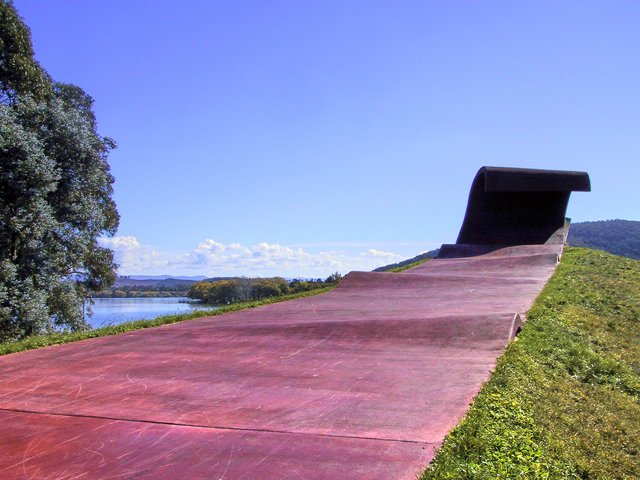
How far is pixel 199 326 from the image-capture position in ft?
25.8

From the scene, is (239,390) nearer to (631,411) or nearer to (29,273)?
(631,411)

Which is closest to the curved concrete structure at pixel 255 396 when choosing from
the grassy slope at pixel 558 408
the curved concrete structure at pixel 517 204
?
the grassy slope at pixel 558 408

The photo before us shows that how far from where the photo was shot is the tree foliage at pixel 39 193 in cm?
1222

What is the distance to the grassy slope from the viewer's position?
10.3 feet

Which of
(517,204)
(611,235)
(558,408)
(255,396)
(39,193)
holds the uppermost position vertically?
(611,235)

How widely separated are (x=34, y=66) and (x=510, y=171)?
15.0 meters

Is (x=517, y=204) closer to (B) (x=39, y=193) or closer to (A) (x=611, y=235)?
(B) (x=39, y=193)

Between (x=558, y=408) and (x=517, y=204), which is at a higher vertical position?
(x=517, y=204)

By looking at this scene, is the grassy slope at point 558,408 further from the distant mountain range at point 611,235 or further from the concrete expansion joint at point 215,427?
the distant mountain range at point 611,235

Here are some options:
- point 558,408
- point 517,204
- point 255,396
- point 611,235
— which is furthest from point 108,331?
point 611,235

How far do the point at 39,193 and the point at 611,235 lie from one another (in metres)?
100

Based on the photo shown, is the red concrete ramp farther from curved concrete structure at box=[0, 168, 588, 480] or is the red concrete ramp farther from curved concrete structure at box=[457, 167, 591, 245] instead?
curved concrete structure at box=[457, 167, 591, 245]

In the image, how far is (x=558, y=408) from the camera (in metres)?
4.37

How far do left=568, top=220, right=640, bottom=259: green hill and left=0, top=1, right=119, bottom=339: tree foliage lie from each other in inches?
3072
